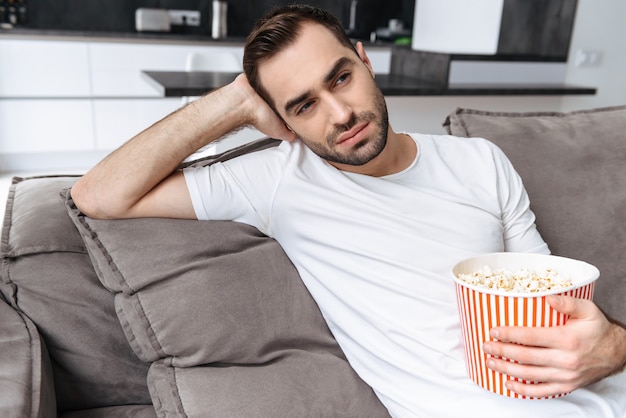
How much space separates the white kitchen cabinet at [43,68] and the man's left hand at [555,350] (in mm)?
3936

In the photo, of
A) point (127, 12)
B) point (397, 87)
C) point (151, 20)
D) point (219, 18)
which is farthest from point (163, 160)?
point (127, 12)

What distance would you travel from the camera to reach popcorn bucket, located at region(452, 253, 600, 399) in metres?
0.89

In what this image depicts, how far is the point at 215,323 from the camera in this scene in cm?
108

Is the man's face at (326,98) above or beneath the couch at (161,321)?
above

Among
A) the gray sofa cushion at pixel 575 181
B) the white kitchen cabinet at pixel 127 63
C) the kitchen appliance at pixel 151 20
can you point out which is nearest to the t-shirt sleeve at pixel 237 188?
the gray sofa cushion at pixel 575 181

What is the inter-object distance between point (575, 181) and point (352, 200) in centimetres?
62

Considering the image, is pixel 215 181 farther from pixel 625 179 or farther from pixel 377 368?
pixel 625 179

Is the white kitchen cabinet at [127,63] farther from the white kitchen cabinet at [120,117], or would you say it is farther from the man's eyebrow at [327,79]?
the man's eyebrow at [327,79]

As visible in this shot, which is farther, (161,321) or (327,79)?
(327,79)

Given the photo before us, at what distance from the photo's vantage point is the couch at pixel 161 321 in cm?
107

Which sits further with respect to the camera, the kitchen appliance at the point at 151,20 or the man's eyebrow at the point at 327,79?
the kitchen appliance at the point at 151,20

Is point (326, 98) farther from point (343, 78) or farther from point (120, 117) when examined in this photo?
point (120, 117)

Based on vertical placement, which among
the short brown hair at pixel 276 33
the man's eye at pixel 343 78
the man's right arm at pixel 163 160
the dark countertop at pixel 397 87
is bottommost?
the dark countertop at pixel 397 87

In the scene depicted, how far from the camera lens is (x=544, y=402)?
1.06m
